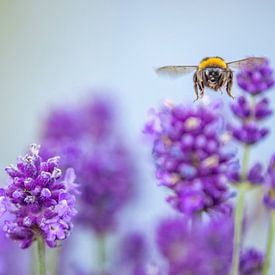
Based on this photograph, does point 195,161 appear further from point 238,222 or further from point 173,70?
point 173,70

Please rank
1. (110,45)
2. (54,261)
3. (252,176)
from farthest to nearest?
(110,45)
(54,261)
(252,176)

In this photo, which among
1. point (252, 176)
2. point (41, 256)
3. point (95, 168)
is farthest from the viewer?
point (95, 168)

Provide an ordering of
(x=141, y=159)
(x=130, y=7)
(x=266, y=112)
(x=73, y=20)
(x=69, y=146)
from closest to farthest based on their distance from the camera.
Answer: (x=266, y=112) < (x=69, y=146) < (x=141, y=159) < (x=130, y=7) < (x=73, y=20)

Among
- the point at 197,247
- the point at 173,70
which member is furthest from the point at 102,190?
the point at 197,247

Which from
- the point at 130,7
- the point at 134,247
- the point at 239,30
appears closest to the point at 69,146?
the point at 134,247

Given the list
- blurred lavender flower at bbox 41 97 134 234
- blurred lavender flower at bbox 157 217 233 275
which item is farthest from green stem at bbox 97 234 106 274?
blurred lavender flower at bbox 157 217 233 275

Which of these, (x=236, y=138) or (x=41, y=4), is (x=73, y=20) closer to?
(x=41, y=4)
